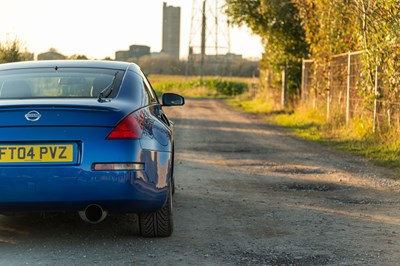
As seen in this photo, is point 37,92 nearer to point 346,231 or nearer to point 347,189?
point 346,231

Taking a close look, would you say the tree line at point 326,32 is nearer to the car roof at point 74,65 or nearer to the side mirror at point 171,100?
the side mirror at point 171,100

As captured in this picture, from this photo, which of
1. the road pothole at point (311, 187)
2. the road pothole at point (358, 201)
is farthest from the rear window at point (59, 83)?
the road pothole at point (311, 187)

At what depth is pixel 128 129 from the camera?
5.53 meters

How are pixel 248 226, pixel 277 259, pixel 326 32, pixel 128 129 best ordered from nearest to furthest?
pixel 277 259, pixel 128 129, pixel 248 226, pixel 326 32

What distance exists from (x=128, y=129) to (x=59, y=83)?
3.72ft

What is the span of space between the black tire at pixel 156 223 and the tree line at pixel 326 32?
8.29m

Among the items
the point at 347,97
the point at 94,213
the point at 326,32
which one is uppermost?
the point at 326,32

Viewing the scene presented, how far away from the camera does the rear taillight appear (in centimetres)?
549

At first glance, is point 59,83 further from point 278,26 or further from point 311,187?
point 278,26

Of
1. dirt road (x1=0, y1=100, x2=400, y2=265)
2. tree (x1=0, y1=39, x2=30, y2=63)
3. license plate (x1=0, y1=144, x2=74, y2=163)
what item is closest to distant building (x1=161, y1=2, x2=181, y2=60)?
tree (x1=0, y1=39, x2=30, y2=63)

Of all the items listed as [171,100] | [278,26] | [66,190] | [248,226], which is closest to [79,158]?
[66,190]

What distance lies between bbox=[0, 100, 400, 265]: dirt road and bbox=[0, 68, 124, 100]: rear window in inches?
44.4

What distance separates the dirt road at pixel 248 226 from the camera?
17.8 feet

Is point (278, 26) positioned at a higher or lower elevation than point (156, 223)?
higher
